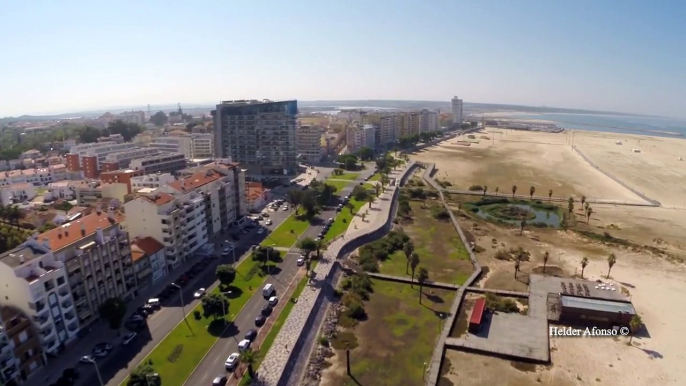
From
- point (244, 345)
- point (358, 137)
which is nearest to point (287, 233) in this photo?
point (244, 345)

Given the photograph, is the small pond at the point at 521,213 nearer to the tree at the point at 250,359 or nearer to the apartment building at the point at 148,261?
the apartment building at the point at 148,261

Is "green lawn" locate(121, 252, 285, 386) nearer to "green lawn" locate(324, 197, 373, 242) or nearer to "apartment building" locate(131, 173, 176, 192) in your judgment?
"green lawn" locate(324, 197, 373, 242)

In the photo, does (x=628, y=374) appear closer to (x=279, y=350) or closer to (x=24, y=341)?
(x=279, y=350)

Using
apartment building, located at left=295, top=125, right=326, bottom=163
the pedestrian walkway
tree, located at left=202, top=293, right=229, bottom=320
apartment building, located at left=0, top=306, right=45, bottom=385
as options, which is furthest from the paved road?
apartment building, located at left=295, top=125, right=326, bottom=163

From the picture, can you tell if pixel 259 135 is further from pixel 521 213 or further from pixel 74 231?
pixel 74 231

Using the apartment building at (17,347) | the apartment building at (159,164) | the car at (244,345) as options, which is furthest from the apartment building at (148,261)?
the apartment building at (159,164)
